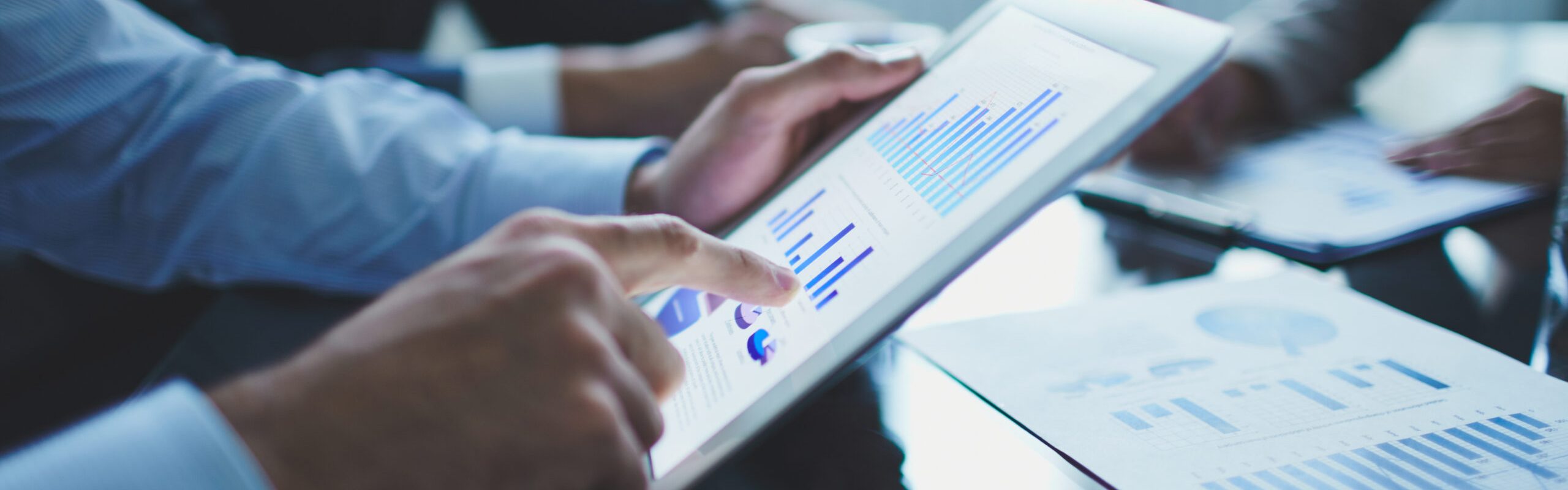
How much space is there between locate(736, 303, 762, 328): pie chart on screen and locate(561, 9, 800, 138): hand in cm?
58

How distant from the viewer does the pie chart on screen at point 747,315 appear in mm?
333

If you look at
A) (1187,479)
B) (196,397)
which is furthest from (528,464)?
(1187,479)

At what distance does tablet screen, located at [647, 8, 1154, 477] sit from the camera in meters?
0.31

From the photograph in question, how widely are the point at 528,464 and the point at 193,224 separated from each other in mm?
465

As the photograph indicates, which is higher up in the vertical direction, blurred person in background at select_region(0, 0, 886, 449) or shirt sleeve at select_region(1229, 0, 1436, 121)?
shirt sleeve at select_region(1229, 0, 1436, 121)

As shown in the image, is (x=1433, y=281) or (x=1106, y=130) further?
(x=1433, y=281)

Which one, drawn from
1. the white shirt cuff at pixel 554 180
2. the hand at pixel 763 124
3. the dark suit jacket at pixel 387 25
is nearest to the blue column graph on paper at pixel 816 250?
the hand at pixel 763 124

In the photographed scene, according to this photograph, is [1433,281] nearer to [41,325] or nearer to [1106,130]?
[1106,130]

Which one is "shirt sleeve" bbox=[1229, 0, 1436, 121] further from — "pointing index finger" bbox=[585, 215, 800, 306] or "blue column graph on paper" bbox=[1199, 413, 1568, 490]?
"pointing index finger" bbox=[585, 215, 800, 306]

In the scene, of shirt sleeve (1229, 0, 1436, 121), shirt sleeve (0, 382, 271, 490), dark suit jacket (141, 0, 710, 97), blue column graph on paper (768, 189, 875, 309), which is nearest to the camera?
shirt sleeve (0, 382, 271, 490)

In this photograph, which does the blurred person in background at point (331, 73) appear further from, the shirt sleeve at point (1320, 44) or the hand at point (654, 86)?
the shirt sleeve at point (1320, 44)

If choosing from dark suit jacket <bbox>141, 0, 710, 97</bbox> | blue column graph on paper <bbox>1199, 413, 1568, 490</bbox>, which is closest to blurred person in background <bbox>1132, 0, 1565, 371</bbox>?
blue column graph on paper <bbox>1199, 413, 1568, 490</bbox>

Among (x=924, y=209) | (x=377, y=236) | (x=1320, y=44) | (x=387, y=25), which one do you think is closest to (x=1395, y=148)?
(x=1320, y=44)

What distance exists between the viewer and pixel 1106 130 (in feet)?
1.02
